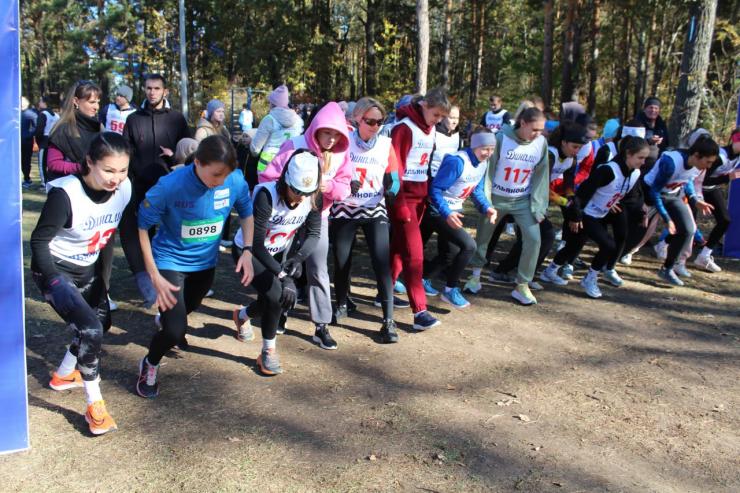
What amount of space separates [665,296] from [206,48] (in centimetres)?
4240

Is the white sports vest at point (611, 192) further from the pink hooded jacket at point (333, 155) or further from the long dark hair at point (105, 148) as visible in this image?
the long dark hair at point (105, 148)

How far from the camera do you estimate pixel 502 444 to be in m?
3.85

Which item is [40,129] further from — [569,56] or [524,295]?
[569,56]

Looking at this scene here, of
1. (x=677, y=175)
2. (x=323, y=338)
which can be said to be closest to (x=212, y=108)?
(x=323, y=338)

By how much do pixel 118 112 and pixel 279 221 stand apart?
5.42m

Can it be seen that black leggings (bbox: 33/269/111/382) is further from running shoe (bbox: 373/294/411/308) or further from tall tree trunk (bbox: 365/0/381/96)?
tall tree trunk (bbox: 365/0/381/96)

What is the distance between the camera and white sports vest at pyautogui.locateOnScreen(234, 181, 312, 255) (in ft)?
15.1

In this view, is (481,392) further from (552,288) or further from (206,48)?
(206,48)

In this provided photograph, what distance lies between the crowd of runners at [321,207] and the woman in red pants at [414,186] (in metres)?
0.02

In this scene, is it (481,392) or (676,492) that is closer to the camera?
(676,492)

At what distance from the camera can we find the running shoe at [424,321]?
228 inches

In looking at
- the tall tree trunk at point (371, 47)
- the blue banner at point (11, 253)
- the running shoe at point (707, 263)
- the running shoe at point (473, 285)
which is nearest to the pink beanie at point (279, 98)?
the running shoe at point (473, 285)

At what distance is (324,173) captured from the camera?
508 centimetres

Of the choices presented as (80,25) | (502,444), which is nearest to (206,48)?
(80,25)
